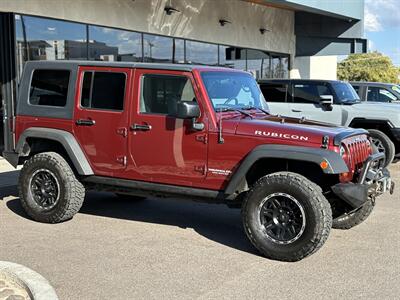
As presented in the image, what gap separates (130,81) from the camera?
20.4 feet

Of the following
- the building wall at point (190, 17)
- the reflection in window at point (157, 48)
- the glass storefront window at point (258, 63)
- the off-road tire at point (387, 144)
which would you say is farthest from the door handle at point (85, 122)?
the glass storefront window at point (258, 63)

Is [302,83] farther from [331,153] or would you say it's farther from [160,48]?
[331,153]

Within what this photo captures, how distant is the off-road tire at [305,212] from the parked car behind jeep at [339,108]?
5.75m

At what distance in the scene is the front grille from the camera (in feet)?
17.9

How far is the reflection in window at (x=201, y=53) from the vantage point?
16647 millimetres

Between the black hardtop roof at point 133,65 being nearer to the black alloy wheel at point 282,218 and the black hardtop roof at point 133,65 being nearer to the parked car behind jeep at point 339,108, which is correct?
the black alloy wheel at point 282,218

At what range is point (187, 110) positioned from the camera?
18.2 feet

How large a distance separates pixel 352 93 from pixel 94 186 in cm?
712

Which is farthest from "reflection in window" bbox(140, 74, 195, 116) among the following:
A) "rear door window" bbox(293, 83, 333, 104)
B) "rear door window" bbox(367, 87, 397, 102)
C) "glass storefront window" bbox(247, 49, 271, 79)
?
"glass storefront window" bbox(247, 49, 271, 79)

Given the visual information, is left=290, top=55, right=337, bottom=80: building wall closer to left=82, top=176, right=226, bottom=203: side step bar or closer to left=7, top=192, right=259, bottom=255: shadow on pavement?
left=7, top=192, right=259, bottom=255: shadow on pavement

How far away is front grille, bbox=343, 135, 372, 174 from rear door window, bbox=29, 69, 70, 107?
339cm

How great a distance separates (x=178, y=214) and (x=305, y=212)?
8.21 feet

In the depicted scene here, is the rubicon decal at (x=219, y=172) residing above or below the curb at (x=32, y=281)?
above

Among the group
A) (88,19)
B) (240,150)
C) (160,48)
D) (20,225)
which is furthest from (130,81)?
(160,48)
